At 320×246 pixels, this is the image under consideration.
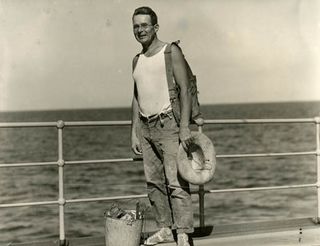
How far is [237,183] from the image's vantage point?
31.5m

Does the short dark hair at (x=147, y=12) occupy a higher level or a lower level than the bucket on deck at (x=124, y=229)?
higher

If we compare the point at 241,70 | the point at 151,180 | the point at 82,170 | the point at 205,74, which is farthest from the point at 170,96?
the point at 241,70

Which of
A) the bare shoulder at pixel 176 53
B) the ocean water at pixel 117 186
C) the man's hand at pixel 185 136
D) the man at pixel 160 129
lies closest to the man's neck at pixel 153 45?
the man at pixel 160 129

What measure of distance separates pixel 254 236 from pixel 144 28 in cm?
183

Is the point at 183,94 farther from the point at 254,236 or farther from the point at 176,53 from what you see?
the point at 254,236

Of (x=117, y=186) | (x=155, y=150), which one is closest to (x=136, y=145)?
(x=155, y=150)

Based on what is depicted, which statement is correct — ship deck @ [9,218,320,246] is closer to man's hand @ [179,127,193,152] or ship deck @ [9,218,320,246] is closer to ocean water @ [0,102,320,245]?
man's hand @ [179,127,193,152]

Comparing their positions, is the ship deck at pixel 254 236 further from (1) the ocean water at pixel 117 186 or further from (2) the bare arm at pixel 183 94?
(1) the ocean water at pixel 117 186

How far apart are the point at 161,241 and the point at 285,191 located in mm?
25252

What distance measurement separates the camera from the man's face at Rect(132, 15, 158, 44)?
4000 millimetres

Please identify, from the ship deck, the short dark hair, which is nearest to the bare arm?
the short dark hair

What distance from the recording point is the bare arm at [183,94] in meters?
3.95

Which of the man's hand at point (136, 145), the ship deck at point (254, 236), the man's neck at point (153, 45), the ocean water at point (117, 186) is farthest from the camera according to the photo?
the ocean water at point (117, 186)

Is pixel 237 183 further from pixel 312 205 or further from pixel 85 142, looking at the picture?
pixel 85 142
